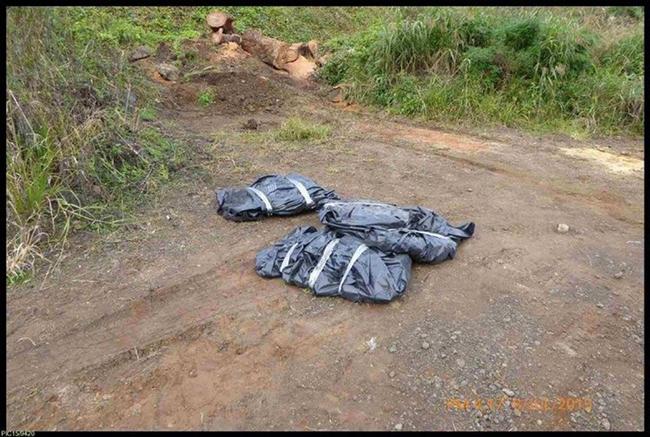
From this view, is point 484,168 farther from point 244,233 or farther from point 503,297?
point 244,233

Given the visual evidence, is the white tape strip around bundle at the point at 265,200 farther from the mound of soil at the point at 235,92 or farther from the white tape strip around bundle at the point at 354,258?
the mound of soil at the point at 235,92

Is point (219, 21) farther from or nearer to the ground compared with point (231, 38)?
farther from the ground

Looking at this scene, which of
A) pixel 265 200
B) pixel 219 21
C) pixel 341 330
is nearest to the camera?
pixel 341 330

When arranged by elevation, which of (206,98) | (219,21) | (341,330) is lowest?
(206,98)

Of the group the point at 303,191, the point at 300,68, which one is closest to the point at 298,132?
the point at 303,191

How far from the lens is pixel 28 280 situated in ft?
8.87

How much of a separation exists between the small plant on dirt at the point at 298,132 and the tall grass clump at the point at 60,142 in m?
1.39

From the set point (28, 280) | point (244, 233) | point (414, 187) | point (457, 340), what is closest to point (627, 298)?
point (457, 340)

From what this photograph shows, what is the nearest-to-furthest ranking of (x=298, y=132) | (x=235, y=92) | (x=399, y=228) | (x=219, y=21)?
1. (x=399, y=228)
2. (x=298, y=132)
3. (x=235, y=92)
4. (x=219, y=21)

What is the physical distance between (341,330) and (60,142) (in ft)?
7.33

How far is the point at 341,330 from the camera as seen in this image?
7.60 ft

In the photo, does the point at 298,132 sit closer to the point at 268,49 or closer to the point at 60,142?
the point at 60,142

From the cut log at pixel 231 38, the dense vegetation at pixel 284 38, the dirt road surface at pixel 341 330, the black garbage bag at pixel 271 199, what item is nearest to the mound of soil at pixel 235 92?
the dense vegetation at pixel 284 38

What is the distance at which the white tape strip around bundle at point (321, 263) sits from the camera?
2.56 m
